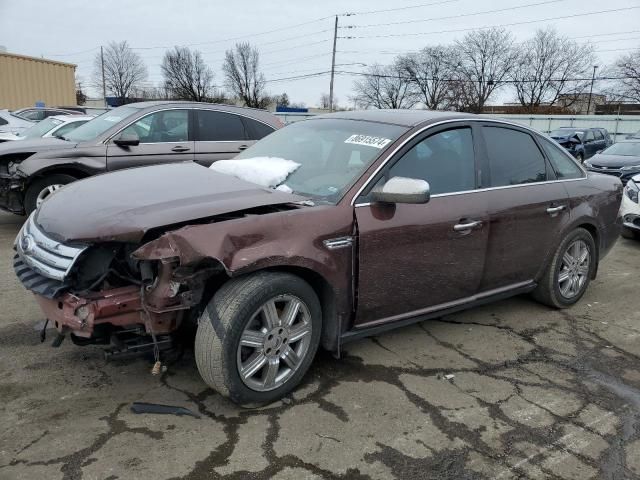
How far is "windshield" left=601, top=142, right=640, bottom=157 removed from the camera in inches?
534

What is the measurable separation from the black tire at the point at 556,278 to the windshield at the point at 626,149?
33.3 ft

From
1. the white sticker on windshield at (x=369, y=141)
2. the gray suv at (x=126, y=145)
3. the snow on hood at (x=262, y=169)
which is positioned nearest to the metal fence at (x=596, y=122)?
the gray suv at (x=126, y=145)

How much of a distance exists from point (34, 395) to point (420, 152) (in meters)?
2.83

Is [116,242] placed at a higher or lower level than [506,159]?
lower

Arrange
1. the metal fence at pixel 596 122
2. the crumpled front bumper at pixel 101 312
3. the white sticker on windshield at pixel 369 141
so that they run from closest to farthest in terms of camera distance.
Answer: the crumpled front bumper at pixel 101 312
the white sticker on windshield at pixel 369 141
the metal fence at pixel 596 122

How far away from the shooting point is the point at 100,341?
9.98ft

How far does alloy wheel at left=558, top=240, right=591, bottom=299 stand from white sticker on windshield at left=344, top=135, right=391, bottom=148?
218 centimetres

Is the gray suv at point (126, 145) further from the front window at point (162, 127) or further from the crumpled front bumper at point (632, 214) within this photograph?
the crumpled front bumper at point (632, 214)

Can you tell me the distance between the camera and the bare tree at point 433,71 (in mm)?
70062

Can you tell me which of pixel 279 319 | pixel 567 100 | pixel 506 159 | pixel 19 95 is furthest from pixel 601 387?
pixel 567 100

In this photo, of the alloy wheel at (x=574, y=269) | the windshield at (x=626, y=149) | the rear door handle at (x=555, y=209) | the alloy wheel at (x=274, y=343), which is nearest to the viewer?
the alloy wheel at (x=274, y=343)

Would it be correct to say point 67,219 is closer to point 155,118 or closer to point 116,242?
point 116,242

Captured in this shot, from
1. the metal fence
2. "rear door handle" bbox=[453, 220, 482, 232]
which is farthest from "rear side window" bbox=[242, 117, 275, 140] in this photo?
the metal fence

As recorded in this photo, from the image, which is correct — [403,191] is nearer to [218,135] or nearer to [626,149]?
[218,135]
